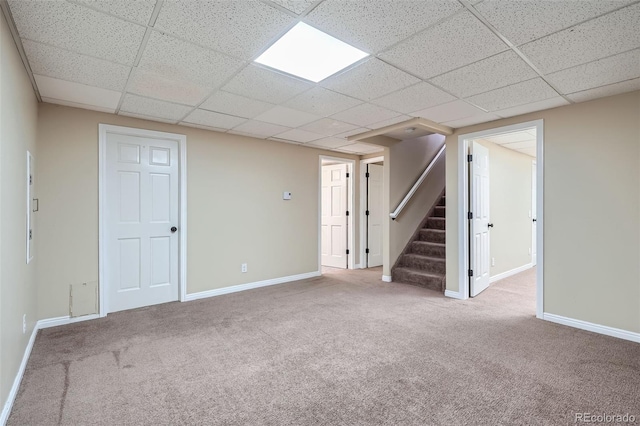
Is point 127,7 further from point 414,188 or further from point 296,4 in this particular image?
point 414,188

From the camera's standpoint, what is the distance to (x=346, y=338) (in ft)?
9.07

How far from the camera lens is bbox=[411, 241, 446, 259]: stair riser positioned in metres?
5.00

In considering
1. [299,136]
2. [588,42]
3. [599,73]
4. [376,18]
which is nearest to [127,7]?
[376,18]

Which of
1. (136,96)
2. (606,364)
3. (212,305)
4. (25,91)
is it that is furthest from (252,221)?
Result: (606,364)

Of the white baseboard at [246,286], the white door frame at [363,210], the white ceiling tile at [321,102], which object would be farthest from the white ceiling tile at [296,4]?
the white door frame at [363,210]

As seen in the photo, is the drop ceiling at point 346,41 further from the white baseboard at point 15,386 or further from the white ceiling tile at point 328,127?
the white baseboard at point 15,386

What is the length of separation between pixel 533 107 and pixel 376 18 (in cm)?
236

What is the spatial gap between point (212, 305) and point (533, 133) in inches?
185

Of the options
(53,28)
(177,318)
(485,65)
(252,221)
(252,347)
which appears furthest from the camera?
(252,221)

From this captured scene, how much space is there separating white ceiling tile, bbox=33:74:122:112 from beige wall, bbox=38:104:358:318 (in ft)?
1.01

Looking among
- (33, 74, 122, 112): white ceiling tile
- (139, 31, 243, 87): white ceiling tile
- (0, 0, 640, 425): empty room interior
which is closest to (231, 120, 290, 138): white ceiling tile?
(0, 0, 640, 425): empty room interior

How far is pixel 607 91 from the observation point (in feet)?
8.96

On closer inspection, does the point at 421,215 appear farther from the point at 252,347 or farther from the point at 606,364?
the point at 252,347

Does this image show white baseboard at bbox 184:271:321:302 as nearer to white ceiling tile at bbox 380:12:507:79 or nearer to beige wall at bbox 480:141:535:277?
beige wall at bbox 480:141:535:277
